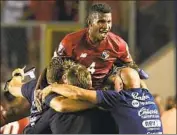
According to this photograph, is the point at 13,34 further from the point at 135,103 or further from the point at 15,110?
the point at 135,103

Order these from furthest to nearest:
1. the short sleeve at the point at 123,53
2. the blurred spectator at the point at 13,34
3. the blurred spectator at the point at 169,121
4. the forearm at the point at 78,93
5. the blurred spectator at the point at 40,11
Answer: the blurred spectator at the point at 13,34 → the blurred spectator at the point at 40,11 → the blurred spectator at the point at 169,121 → the short sleeve at the point at 123,53 → the forearm at the point at 78,93

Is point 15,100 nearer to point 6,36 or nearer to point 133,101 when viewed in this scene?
point 133,101

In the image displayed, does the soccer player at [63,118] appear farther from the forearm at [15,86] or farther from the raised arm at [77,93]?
the forearm at [15,86]

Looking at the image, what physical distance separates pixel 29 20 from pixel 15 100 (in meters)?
A: 3.48

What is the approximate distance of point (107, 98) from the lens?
3.68 meters

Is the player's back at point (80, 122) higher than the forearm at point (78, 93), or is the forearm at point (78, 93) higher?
the forearm at point (78, 93)

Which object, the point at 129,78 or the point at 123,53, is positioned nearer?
the point at 129,78

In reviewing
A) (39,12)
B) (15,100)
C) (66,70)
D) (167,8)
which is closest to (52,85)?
(66,70)

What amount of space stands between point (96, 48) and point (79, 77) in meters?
0.35

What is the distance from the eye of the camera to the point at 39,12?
7.67 meters

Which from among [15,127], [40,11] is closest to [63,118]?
[15,127]

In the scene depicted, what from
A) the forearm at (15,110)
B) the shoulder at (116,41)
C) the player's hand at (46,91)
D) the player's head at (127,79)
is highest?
the shoulder at (116,41)

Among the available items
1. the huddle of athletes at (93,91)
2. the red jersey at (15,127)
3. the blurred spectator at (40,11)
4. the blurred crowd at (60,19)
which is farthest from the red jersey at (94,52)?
the blurred spectator at (40,11)

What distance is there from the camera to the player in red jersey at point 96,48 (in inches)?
153
